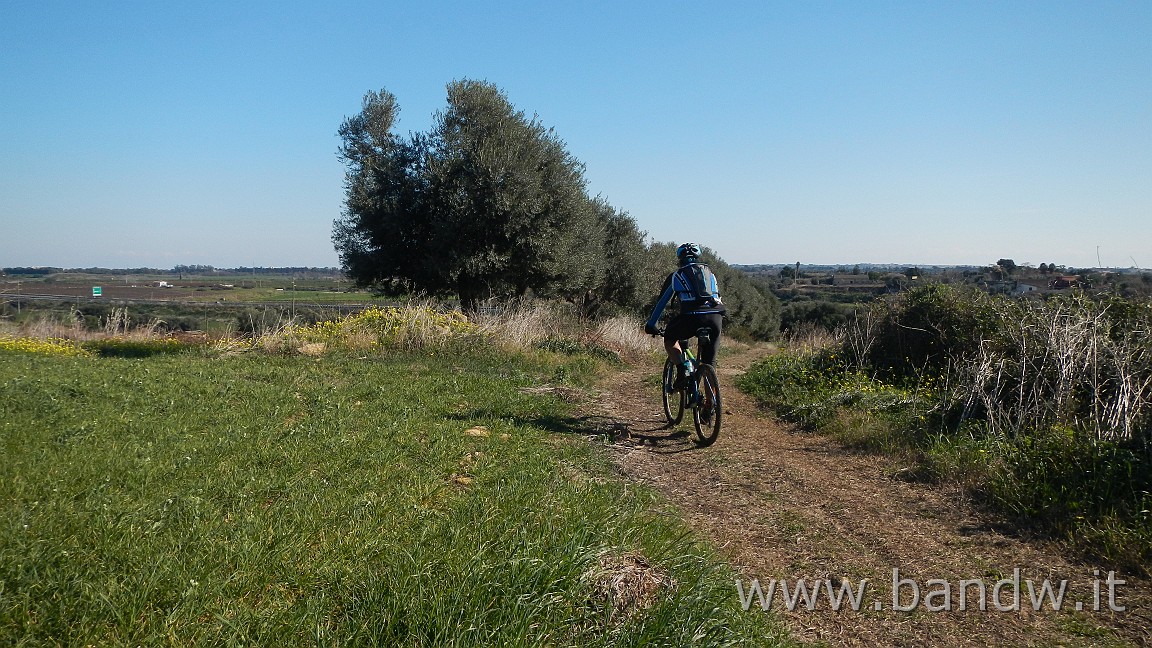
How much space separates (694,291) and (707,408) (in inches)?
44.3

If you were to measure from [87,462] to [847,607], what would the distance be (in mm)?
4352

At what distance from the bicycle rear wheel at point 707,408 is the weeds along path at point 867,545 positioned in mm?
154

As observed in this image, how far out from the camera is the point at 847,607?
11.1 ft

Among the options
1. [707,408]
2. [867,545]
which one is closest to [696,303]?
[707,408]

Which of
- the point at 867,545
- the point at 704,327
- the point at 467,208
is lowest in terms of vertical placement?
the point at 867,545

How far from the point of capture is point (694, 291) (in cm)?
662

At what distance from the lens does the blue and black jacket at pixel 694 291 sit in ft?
21.6

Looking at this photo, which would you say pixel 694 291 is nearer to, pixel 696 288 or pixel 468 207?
pixel 696 288

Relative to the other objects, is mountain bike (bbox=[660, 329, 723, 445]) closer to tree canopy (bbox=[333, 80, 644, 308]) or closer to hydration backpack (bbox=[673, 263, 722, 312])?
hydration backpack (bbox=[673, 263, 722, 312])

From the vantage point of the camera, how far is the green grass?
2.51 metres

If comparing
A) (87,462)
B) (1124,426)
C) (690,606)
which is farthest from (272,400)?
(1124,426)

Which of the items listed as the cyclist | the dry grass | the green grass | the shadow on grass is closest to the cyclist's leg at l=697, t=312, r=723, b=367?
the cyclist

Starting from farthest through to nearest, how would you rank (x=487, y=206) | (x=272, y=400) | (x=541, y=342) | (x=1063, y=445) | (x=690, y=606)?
1. (x=487, y=206)
2. (x=541, y=342)
3. (x=272, y=400)
4. (x=1063, y=445)
5. (x=690, y=606)

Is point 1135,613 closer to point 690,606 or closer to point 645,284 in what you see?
point 690,606
